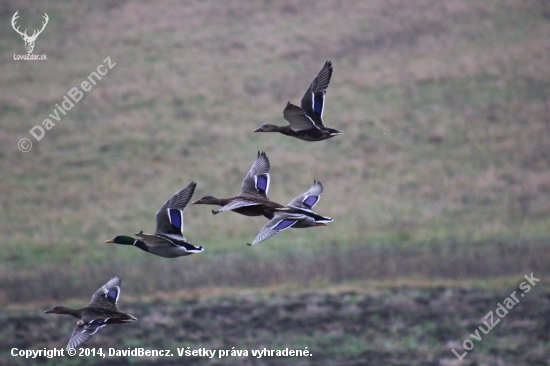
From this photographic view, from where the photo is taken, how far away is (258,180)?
45.2 ft

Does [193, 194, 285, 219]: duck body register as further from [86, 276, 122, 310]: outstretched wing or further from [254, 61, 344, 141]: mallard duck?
[86, 276, 122, 310]: outstretched wing

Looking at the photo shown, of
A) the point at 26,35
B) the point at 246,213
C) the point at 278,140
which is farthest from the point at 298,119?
the point at 26,35

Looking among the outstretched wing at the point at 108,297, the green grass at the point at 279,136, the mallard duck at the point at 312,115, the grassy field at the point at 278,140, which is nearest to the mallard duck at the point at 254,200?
the mallard duck at the point at 312,115

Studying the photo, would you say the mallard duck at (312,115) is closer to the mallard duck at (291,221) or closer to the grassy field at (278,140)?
the mallard duck at (291,221)

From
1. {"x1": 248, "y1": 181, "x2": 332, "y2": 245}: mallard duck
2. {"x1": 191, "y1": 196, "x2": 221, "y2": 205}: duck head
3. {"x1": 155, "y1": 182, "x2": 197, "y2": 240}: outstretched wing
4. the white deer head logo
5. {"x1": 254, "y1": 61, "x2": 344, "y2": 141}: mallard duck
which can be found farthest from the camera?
the white deer head logo

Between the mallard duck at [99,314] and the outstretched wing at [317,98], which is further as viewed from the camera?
the outstretched wing at [317,98]

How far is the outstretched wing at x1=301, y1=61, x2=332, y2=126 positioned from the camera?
497 inches

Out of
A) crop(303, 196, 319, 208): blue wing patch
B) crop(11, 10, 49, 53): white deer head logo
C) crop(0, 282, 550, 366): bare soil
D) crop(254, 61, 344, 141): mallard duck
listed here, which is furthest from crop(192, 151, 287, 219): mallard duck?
crop(11, 10, 49, 53): white deer head logo

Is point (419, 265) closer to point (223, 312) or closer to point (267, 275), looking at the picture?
point (267, 275)

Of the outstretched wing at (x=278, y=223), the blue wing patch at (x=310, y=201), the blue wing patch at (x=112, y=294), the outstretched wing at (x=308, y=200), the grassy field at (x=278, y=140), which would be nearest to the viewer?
the outstretched wing at (x=278, y=223)

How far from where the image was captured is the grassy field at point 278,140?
86.6 feet

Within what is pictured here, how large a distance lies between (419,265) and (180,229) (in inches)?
592

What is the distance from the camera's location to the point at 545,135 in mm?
33188

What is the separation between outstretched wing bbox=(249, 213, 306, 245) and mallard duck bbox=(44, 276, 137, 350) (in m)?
2.33
